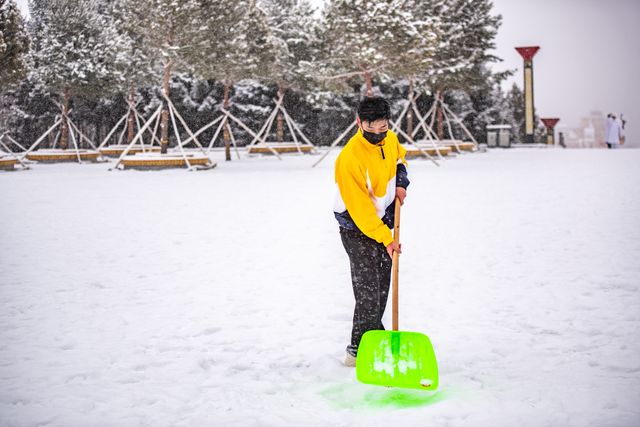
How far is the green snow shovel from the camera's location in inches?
121

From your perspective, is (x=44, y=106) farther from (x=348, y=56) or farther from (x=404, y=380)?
(x=404, y=380)

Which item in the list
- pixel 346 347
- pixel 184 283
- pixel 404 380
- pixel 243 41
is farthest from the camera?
pixel 243 41

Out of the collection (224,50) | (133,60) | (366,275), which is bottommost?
(366,275)

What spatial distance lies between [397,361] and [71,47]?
25.7m

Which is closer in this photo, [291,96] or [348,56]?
[348,56]

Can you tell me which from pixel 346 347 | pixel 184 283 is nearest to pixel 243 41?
pixel 184 283

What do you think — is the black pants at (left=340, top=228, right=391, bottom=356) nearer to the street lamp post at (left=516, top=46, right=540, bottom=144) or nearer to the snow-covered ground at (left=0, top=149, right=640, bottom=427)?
the snow-covered ground at (left=0, top=149, right=640, bottom=427)

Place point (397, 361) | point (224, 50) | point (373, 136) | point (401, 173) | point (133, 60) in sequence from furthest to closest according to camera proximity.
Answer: point (133, 60)
point (224, 50)
point (401, 173)
point (373, 136)
point (397, 361)

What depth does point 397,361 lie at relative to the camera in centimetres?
316

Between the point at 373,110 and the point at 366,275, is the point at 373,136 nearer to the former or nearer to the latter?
the point at 373,110

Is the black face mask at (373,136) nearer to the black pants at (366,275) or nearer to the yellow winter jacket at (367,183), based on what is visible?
the yellow winter jacket at (367,183)

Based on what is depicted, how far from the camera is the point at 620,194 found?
11688 millimetres

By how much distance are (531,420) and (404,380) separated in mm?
640

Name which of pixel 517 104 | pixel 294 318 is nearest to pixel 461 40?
pixel 517 104
